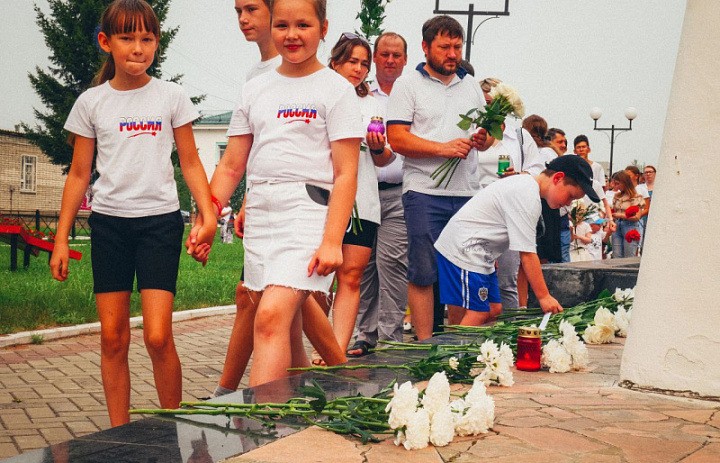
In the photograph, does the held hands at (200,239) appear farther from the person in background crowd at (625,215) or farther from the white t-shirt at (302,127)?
the person in background crowd at (625,215)

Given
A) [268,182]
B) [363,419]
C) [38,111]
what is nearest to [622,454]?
[363,419]

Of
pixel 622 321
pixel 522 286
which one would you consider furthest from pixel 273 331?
pixel 522 286

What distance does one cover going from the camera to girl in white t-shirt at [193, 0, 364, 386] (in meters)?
3.65

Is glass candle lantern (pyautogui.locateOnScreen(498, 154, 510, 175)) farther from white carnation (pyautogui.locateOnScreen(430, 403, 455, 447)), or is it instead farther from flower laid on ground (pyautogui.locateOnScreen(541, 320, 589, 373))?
white carnation (pyautogui.locateOnScreen(430, 403, 455, 447))

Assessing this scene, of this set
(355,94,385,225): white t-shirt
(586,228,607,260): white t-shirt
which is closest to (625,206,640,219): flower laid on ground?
(586,228,607,260): white t-shirt

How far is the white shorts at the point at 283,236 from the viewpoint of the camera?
3.66 metres

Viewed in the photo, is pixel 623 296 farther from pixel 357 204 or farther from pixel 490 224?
pixel 357 204

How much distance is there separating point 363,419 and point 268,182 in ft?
4.39

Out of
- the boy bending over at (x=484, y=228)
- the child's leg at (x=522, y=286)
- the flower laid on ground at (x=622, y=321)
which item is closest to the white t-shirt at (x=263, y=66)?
the boy bending over at (x=484, y=228)

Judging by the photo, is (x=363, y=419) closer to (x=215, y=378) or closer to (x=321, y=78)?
(x=321, y=78)

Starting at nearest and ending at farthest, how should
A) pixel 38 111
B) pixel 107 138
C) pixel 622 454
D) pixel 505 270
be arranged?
pixel 622 454, pixel 107 138, pixel 505 270, pixel 38 111

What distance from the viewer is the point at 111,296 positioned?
4.12m

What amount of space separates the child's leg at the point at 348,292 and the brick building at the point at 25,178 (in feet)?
167

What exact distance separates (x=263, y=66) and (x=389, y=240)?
235cm
